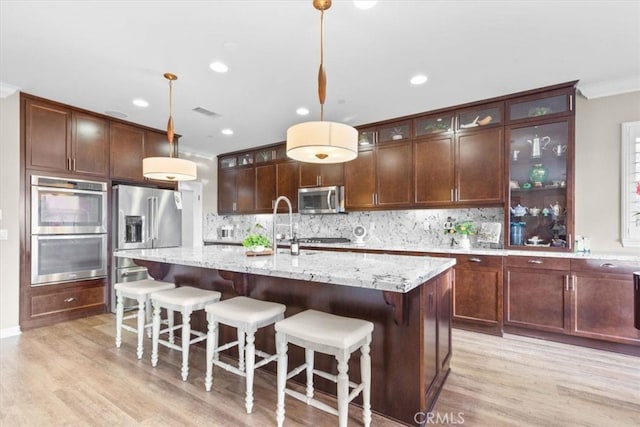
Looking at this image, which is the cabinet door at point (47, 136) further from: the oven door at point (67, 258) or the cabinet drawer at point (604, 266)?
the cabinet drawer at point (604, 266)

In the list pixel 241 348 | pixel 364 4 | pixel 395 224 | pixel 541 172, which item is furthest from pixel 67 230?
pixel 541 172

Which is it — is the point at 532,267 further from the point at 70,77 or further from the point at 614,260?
the point at 70,77

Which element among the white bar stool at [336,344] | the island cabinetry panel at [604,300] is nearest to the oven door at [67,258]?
the white bar stool at [336,344]

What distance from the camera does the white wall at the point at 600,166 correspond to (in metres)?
3.23

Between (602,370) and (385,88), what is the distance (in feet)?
10.5

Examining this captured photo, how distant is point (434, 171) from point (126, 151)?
14.0 feet

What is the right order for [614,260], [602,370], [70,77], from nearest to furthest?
[602,370]
[614,260]
[70,77]

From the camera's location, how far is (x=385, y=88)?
10.9 feet

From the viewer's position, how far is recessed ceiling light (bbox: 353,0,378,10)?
2.01 meters

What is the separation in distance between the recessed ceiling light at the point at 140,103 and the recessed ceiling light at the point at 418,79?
10.0 ft

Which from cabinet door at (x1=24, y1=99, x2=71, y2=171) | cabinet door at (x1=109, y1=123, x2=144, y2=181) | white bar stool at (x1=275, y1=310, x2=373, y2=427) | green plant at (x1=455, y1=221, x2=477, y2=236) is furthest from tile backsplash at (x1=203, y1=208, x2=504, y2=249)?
cabinet door at (x1=24, y1=99, x2=71, y2=171)

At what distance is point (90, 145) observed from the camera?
13.2 feet

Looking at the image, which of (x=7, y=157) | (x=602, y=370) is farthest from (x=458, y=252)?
(x=7, y=157)

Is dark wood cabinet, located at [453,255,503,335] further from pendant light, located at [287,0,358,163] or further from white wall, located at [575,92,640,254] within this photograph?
pendant light, located at [287,0,358,163]
